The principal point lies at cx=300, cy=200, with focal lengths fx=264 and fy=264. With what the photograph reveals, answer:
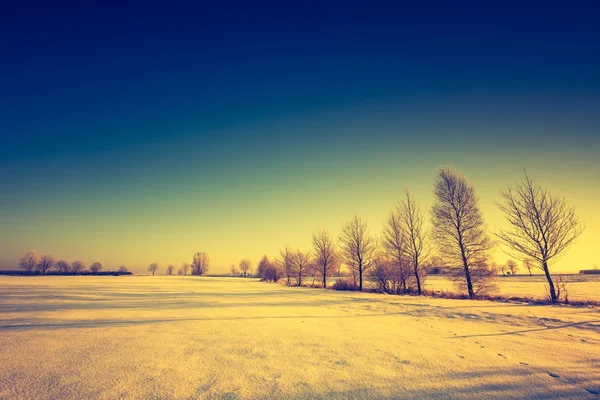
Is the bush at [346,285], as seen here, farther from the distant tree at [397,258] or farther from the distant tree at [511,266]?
the distant tree at [511,266]

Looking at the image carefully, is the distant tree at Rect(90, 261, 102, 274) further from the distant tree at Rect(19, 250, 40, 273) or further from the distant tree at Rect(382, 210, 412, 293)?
the distant tree at Rect(382, 210, 412, 293)

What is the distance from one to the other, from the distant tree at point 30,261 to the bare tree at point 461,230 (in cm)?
14032

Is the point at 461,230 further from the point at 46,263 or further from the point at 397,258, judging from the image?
the point at 46,263

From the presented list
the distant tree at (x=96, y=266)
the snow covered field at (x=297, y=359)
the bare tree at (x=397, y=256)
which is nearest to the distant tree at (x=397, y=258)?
the bare tree at (x=397, y=256)

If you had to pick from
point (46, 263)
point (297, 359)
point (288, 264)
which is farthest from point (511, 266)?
point (46, 263)

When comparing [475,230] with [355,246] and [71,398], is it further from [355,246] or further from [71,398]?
[71,398]

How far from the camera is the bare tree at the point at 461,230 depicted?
19.7 m

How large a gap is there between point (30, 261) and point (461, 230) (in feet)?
471

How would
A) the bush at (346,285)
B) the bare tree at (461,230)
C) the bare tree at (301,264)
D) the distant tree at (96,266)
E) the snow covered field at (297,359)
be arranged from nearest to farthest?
1. the snow covered field at (297,359)
2. the bare tree at (461,230)
3. the bush at (346,285)
4. the bare tree at (301,264)
5. the distant tree at (96,266)

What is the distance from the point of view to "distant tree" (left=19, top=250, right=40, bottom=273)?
101438 mm

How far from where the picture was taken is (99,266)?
474 feet

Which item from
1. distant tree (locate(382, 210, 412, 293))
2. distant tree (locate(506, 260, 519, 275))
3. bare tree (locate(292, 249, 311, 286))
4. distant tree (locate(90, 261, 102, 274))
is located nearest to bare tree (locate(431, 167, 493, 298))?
distant tree (locate(382, 210, 412, 293))

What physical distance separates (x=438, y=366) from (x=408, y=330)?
3.31 meters

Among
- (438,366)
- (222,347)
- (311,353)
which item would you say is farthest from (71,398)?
(438,366)
